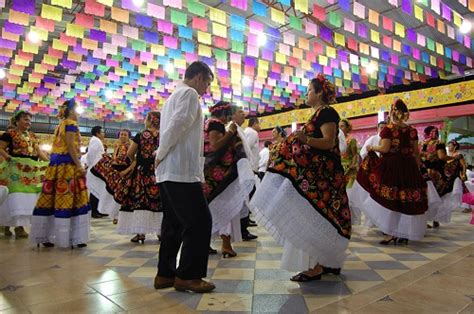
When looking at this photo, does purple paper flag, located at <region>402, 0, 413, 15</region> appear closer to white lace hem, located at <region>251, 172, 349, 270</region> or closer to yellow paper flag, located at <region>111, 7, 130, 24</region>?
yellow paper flag, located at <region>111, 7, 130, 24</region>

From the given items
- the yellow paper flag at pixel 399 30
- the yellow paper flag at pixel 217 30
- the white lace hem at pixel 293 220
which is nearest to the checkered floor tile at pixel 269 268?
the white lace hem at pixel 293 220

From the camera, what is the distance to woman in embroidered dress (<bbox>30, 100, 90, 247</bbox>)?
3.46 m

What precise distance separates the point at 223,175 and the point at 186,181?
0.98 m

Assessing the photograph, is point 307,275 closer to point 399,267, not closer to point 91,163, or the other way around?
point 399,267

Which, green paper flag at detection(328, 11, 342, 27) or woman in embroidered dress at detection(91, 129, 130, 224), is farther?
green paper flag at detection(328, 11, 342, 27)

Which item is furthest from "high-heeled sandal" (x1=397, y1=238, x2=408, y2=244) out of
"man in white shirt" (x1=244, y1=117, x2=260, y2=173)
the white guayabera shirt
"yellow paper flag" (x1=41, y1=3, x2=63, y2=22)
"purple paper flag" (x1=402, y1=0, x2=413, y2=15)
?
"yellow paper flag" (x1=41, y1=3, x2=63, y2=22)

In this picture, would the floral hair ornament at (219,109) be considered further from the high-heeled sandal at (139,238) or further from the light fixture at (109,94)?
the light fixture at (109,94)

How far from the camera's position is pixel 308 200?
2.22 metres

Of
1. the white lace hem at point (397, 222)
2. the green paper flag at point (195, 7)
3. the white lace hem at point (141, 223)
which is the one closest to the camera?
the white lace hem at point (397, 222)

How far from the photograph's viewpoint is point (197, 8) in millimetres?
5863

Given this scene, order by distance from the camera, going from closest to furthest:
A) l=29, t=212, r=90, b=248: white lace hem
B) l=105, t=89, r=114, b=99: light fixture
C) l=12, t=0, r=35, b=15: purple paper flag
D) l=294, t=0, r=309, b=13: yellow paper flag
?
1. l=29, t=212, r=90, b=248: white lace hem
2. l=12, t=0, r=35, b=15: purple paper flag
3. l=294, t=0, r=309, b=13: yellow paper flag
4. l=105, t=89, r=114, b=99: light fixture

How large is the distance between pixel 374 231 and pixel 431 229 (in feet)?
2.85

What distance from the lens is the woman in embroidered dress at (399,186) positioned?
356cm

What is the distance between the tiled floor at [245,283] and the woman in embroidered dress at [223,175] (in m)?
0.37
